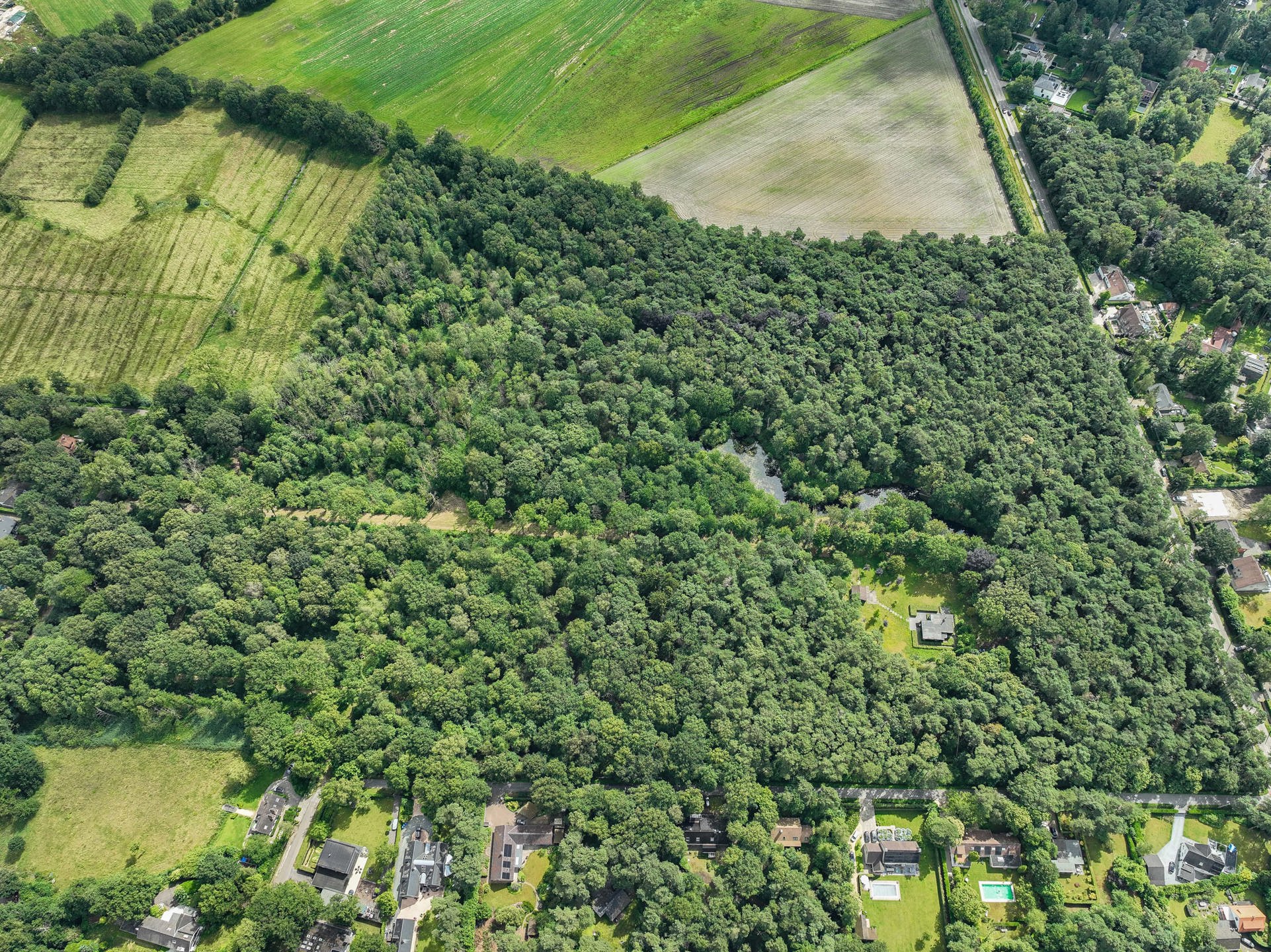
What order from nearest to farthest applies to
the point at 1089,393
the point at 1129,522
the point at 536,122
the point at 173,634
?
the point at 173,634, the point at 1129,522, the point at 1089,393, the point at 536,122

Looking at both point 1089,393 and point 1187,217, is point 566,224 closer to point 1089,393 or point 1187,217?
point 1089,393

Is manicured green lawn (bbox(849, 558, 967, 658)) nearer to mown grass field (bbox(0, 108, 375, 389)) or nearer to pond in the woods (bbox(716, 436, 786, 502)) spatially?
pond in the woods (bbox(716, 436, 786, 502))

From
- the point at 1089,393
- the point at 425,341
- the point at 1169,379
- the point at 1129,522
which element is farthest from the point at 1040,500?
the point at 425,341

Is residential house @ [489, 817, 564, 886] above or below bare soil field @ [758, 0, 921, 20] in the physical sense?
below

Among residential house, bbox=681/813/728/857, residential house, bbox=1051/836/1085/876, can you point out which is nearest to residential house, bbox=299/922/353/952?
residential house, bbox=681/813/728/857

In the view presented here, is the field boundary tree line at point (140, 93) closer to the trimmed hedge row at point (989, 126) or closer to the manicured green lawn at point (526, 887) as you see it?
the trimmed hedge row at point (989, 126)

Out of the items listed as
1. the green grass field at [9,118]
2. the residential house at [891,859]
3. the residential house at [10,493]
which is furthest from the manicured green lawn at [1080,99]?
the green grass field at [9,118]

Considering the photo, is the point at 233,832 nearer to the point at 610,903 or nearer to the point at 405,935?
the point at 405,935
